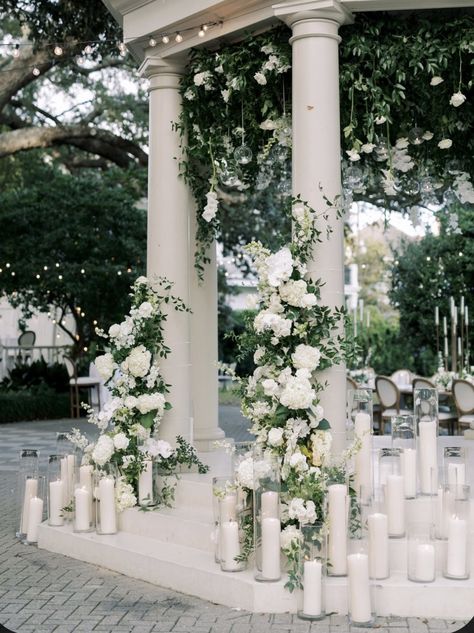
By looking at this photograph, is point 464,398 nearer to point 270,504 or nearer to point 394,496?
point 394,496

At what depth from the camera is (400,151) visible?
754 centimetres

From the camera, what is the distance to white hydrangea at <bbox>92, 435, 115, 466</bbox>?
6328 mm

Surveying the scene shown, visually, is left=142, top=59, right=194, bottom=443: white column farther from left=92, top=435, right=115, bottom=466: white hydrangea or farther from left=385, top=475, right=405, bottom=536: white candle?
left=385, top=475, right=405, bottom=536: white candle

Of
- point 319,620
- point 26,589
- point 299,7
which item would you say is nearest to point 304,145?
point 299,7

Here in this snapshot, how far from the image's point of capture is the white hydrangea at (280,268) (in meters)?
5.18

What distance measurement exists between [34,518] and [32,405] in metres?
10.4

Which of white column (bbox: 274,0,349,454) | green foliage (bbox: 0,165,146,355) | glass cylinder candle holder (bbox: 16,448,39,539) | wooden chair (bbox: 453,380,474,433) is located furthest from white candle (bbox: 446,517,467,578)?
green foliage (bbox: 0,165,146,355)

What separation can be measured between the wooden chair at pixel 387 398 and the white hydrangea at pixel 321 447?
23.4 ft

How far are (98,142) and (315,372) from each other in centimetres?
1100

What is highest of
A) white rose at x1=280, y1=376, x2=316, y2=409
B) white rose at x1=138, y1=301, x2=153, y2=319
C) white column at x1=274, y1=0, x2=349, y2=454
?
white column at x1=274, y1=0, x2=349, y2=454

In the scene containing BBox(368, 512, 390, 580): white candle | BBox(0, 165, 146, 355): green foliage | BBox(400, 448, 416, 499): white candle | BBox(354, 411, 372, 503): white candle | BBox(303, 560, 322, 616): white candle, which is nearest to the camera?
BBox(303, 560, 322, 616): white candle

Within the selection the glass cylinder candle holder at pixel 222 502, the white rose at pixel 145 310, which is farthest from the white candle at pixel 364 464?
the white rose at pixel 145 310

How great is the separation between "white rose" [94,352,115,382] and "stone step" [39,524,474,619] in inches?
50.6

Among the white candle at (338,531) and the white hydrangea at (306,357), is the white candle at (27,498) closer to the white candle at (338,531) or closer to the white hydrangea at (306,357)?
the white hydrangea at (306,357)
